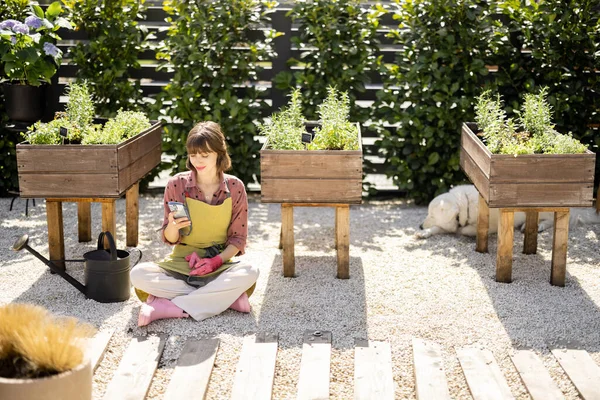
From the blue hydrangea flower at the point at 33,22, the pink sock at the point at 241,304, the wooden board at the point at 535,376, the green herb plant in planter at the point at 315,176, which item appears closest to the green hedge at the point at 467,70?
the green herb plant in planter at the point at 315,176

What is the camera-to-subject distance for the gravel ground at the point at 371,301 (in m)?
4.20

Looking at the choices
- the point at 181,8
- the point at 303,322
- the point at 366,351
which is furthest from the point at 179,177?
the point at 181,8

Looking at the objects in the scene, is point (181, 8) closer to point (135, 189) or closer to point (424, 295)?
point (135, 189)

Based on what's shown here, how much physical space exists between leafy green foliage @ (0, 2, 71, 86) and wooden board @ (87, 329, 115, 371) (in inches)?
125

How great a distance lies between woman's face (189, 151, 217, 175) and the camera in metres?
4.92


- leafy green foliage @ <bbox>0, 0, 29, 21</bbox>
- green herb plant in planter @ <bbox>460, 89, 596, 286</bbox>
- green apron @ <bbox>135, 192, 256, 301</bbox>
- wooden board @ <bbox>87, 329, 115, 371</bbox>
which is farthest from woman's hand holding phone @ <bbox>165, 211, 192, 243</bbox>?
leafy green foliage @ <bbox>0, 0, 29, 21</bbox>

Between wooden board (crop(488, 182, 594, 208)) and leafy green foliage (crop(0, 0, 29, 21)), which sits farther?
leafy green foliage (crop(0, 0, 29, 21))

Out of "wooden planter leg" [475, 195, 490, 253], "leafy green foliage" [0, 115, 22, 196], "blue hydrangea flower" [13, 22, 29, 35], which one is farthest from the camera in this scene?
"leafy green foliage" [0, 115, 22, 196]

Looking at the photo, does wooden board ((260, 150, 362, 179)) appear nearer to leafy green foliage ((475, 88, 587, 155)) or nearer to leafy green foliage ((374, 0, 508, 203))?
leafy green foliage ((475, 88, 587, 155))

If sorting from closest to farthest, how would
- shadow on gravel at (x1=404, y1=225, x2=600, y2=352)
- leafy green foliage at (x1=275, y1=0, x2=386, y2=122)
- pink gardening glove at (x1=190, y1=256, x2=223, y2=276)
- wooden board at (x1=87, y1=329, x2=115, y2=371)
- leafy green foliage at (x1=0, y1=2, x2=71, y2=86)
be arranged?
wooden board at (x1=87, y1=329, x2=115, y2=371) → shadow on gravel at (x1=404, y1=225, x2=600, y2=352) → pink gardening glove at (x1=190, y1=256, x2=223, y2=276) → leafy green foliage at (x1=0, y1=2, x2=71, y2=86) → leafy green foliage at (x1=275, y1=0, x2=386, y2=122)

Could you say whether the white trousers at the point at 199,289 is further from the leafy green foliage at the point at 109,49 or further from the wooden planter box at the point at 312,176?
the leafy green foliage at the point at 109,49

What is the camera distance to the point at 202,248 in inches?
199

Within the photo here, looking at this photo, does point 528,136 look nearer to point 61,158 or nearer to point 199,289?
point 199,289

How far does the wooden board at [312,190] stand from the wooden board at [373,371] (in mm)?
1231
